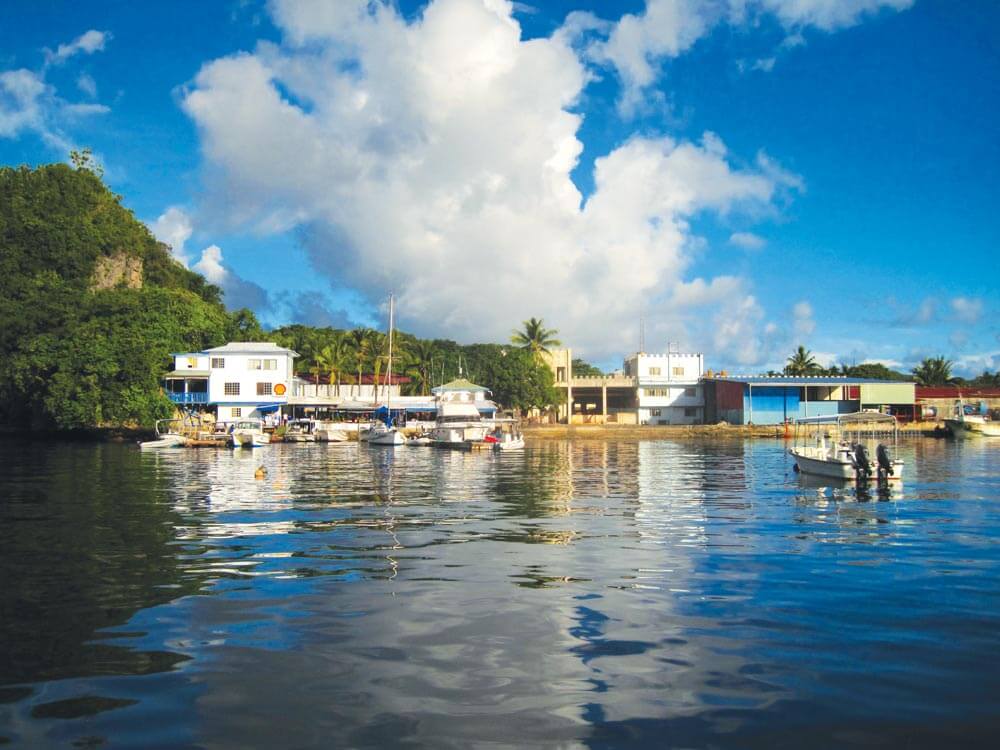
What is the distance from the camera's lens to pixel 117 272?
8788 cm

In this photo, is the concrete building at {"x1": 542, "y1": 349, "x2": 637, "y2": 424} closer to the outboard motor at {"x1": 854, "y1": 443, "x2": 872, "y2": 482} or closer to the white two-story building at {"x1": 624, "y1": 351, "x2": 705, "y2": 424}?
the white two-story building at {"x1": 624, "y1": 351, "x2": 705, "y2": 424}

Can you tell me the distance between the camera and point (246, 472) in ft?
122

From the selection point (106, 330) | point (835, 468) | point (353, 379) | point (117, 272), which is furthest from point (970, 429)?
point (117, 272)

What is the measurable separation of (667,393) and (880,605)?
8200 centimetres

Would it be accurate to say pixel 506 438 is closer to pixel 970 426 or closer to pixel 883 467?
pixel 883 467

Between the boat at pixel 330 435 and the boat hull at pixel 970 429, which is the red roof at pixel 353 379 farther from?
the boat hull at pixel 970 429

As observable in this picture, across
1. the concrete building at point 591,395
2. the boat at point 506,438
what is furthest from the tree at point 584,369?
the boat at point 506,438

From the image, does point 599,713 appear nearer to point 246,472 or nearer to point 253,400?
point 246,472

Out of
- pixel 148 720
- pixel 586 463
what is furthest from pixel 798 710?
pixel 586 463

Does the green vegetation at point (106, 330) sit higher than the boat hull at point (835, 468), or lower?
higher

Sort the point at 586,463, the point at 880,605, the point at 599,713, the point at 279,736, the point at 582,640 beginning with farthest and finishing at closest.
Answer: the point at 586,463, the point at 880,605, the point at 582,640, the point at 599,713, the point at 279,736

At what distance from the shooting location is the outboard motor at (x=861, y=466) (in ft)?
98.6

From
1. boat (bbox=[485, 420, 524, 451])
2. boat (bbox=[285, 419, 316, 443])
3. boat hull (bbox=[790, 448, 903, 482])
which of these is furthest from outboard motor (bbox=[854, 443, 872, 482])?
boat (bbox=[285, 419, 316, 443])

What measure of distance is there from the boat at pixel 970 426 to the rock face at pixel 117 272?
87.2m
